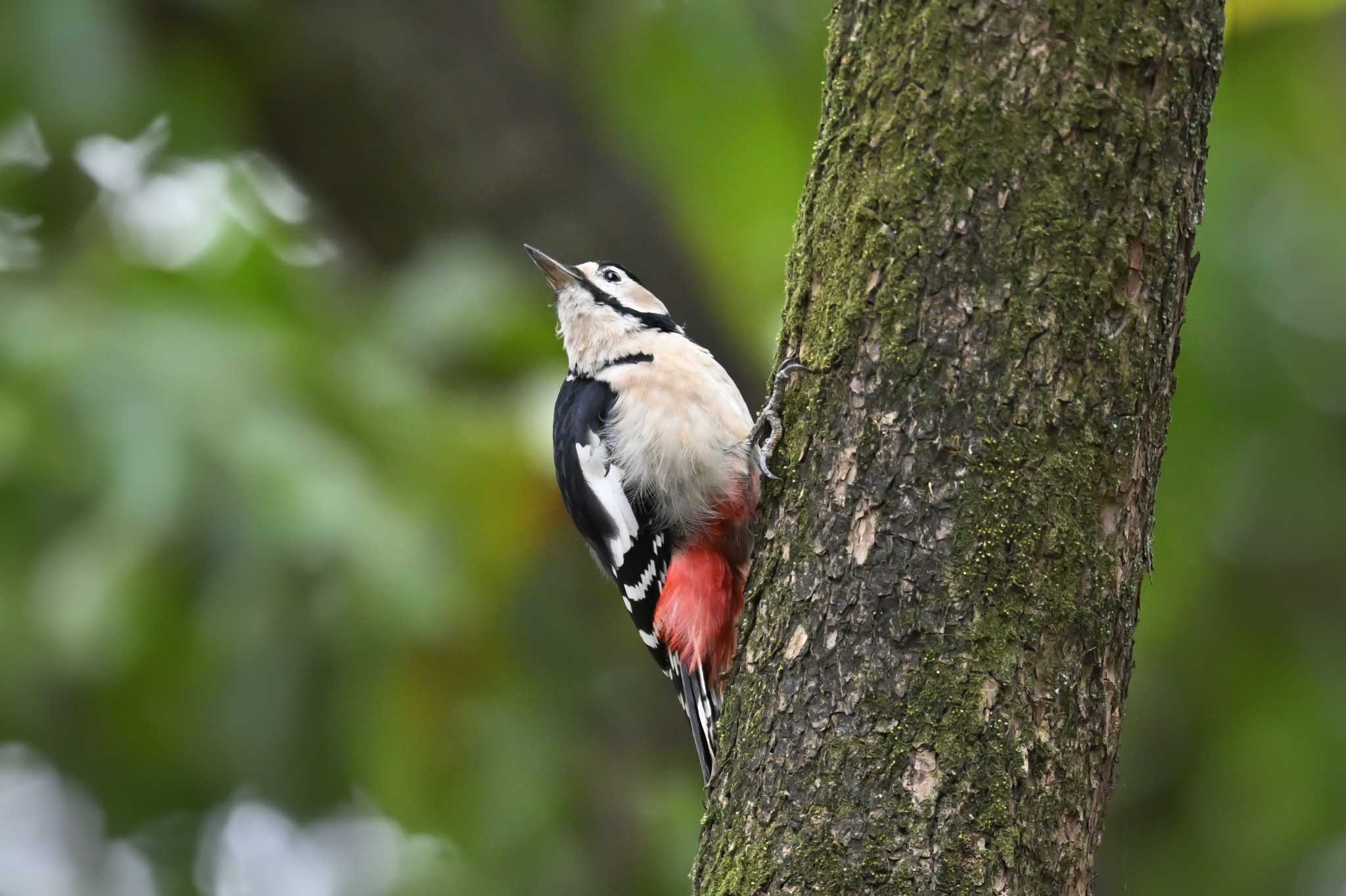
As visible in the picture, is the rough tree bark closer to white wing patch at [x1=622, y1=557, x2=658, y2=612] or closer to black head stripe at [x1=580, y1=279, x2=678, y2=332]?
white wing patch at [x1=622, y1=557, x2=658, y2=612]

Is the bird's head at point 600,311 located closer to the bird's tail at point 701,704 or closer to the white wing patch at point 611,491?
the white wing patch at point 611,491

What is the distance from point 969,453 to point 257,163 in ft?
19.9

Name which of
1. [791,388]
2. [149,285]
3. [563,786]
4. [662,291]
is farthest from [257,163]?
[791,388]

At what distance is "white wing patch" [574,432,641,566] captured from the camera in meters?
4.47

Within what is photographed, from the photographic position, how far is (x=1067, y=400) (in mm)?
2434

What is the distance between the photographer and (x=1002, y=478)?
2449mm

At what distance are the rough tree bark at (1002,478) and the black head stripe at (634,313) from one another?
2.51 m

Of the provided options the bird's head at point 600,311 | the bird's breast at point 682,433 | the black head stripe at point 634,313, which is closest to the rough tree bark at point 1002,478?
the bird's breast at point 682,433

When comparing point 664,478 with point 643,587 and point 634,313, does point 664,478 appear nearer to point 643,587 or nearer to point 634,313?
point 643,587

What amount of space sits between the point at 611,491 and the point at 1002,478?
216 cm

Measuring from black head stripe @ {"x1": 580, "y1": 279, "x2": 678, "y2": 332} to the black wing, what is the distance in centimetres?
33

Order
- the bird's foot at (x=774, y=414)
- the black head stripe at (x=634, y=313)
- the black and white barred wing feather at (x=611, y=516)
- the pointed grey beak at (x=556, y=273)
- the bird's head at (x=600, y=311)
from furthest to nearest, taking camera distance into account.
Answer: the pointed grey beak at (x=556, y=273), the black head stripe at (x=634, y=313), the bird's head at (x=600, y=311), the black and white barred wing feather at (x=611, y=516), the bird's foot at (x=774, y=414)

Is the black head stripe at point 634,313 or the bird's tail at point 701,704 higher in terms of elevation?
the black head stripe at point 634,313

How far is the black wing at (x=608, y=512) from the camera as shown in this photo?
443 cm
